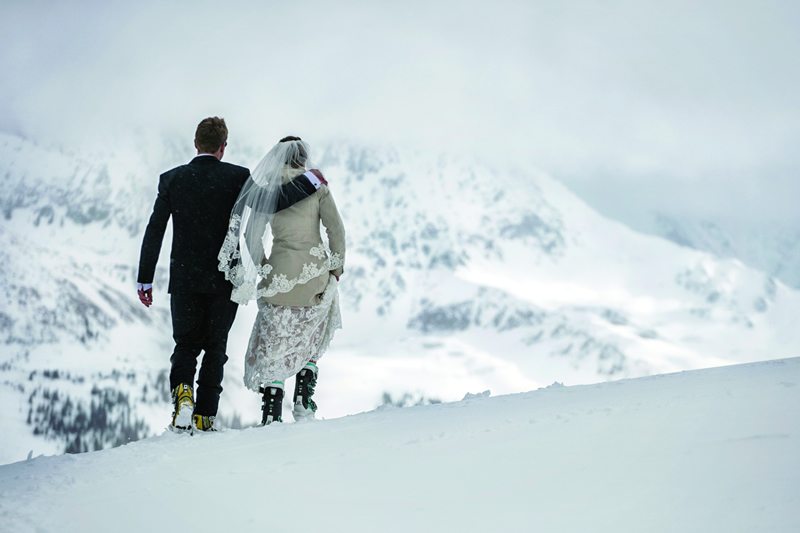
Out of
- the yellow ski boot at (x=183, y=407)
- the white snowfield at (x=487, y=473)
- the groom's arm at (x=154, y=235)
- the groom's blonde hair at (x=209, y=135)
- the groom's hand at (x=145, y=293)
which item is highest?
the groom's blonde hair at (x=209, y=135)

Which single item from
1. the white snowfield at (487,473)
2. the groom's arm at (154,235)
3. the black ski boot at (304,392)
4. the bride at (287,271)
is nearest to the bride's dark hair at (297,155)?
the bride at (287,271)

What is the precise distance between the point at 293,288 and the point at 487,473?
3.72 metres

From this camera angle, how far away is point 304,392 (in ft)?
25.3

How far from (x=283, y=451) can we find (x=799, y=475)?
323 centimetres

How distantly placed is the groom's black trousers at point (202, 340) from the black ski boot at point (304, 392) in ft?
2.91

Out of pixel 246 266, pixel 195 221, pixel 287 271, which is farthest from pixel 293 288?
pixel 195 221

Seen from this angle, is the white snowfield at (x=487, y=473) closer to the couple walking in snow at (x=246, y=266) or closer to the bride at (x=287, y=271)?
the couple walking in snow at (x=246, y=266)

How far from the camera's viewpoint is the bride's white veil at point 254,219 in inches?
277

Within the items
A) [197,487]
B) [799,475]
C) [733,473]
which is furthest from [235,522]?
[799,475]

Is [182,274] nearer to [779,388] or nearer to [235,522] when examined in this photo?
[235,522]

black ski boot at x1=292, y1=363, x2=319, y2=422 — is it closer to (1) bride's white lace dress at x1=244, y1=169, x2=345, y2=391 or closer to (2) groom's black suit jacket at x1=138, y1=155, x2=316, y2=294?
(1) bride's white lace dress at x1=244, y1=169, x2=345, y2=391

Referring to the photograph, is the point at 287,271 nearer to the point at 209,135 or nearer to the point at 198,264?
the point at 198,264

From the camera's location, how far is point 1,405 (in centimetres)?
18475

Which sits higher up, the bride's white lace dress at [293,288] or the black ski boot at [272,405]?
the bride's white lace dress at [293,288]
